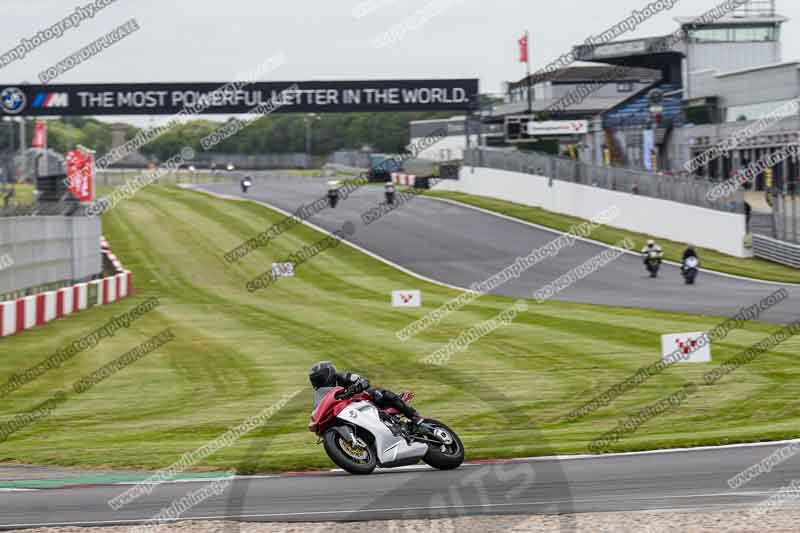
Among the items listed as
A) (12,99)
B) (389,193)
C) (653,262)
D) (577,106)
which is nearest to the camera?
(653,262)

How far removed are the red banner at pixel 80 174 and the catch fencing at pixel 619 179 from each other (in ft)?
79.0

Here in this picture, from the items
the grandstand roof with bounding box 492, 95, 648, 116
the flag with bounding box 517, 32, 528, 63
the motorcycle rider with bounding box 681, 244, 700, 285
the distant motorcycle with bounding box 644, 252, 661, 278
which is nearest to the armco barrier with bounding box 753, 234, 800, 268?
the distant motorcycle with bounding box 644, 252, 661, 278

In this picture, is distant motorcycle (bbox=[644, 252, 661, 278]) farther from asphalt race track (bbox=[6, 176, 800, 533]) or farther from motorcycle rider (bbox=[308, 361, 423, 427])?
motorcycle rider (bbox=[308, 361, 423, 427])

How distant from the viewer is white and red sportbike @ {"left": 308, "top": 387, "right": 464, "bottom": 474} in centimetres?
1209

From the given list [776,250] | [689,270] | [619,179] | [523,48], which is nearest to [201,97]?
[619,179]

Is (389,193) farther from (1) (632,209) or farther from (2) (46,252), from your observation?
(2) (46,252)

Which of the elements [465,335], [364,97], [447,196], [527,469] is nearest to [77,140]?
[447,196]

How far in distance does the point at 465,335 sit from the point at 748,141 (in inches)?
1735

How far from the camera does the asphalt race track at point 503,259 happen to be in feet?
114

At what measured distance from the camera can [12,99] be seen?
2146 inches

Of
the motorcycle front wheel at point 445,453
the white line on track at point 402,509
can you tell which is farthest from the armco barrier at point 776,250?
the white line on track at point 402,509

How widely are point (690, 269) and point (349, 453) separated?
29.0m

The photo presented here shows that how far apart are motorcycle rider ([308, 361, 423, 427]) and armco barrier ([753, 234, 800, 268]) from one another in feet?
111

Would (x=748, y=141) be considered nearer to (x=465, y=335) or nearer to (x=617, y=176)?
(x=617, y=176)
